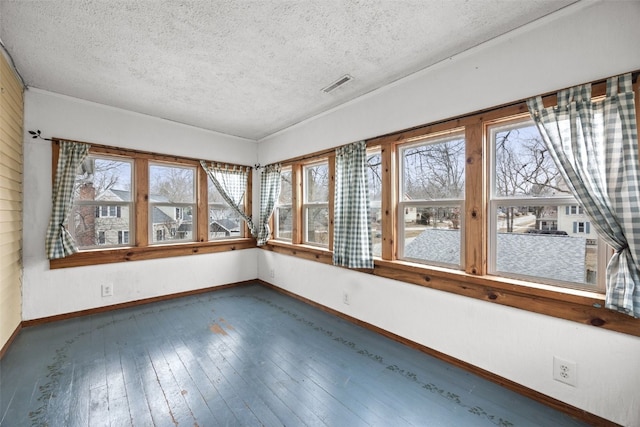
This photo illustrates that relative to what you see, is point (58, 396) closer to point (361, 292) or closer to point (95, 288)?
point (95, 288)

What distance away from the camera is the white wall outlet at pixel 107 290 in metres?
3.37

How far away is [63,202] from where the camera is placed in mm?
3025

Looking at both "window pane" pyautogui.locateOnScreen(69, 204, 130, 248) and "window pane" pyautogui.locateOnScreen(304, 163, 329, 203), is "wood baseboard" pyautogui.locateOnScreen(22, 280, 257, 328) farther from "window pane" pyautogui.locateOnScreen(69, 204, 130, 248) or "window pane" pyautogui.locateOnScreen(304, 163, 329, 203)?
"window pane" pyautogui.locateOnScreen(304, 163, 329, 203)

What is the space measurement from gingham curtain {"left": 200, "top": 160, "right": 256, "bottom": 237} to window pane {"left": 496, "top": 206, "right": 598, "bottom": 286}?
372cm

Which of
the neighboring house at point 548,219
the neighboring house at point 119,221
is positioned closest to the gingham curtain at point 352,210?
the neighboring house at point 548,219

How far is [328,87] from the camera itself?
9.27ft

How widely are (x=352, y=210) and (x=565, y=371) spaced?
2084mm

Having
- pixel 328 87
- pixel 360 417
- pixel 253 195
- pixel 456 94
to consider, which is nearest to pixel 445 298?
pixel 360 417

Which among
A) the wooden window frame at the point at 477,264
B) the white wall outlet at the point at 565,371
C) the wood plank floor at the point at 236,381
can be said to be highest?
the wooden window frame at the point at 477,264

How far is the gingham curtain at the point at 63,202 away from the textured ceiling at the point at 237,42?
2.27 ft

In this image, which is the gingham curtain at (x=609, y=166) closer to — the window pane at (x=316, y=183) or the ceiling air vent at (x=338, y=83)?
the ceiling air vent at (x=338, y=83)

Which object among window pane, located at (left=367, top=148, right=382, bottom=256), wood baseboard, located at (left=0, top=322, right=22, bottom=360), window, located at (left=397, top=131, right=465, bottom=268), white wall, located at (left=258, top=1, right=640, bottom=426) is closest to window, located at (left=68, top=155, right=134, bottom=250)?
wood baseboard, located at (left=0, top=322, right=22, bottom=360)

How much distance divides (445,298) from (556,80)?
1.80 metres

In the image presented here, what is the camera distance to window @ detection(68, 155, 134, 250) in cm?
328
